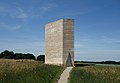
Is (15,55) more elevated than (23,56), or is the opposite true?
(15,55)

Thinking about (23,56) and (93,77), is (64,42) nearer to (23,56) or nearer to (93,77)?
(93,77)

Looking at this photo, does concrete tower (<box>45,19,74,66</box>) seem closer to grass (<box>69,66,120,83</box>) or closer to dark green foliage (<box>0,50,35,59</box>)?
grass (<box>69,66,120,83</box>)

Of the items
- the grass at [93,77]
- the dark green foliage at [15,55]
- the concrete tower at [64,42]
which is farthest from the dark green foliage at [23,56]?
the grass at [93,77]

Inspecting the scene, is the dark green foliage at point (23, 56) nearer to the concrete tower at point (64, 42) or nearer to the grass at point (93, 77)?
the concrete tower at point (64, 42)

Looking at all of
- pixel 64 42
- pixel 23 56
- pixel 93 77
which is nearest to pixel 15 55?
pixel 23 56

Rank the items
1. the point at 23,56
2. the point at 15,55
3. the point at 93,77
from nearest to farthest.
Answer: the point at 93,77, the point at 23,56, the point at 15,55

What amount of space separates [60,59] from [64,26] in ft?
19.3

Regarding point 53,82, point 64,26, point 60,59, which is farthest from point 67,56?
point 53,82

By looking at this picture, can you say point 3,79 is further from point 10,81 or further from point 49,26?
point 49,26

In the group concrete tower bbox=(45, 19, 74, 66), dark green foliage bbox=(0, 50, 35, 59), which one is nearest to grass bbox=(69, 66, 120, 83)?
concrete tower bbox=(45, 19, 74, 66)

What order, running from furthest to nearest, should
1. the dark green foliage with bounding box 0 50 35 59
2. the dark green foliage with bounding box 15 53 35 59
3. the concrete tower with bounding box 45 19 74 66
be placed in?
the dark green foliage with bounding box 0 50 35 59 → the dark green foliage with bounding box 15 53 35 59 → the concrete tower with bounding box 45 19 74 66

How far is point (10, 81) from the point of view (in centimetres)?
1692

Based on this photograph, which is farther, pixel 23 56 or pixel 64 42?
pixel 23 56

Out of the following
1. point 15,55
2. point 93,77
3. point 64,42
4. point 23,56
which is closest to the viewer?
point 93,77
